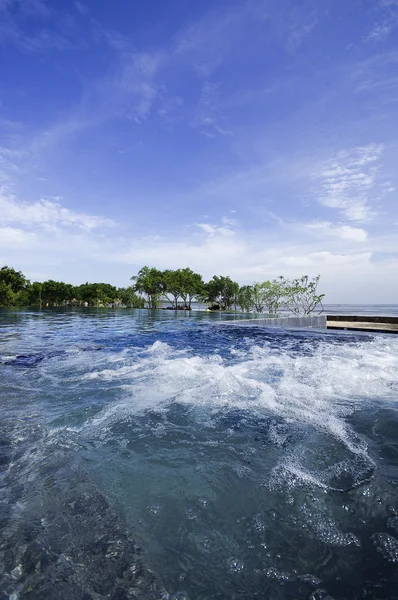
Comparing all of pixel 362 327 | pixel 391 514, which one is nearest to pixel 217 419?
pixel 391 514

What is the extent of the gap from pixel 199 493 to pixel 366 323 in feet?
66.2

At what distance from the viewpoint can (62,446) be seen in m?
3.12

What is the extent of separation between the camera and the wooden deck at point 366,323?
16705mm

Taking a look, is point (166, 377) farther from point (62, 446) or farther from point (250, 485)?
point (250, 485)

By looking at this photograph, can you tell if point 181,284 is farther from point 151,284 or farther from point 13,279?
point 13,279

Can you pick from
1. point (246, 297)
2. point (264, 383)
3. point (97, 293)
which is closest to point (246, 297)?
point (246, 297)

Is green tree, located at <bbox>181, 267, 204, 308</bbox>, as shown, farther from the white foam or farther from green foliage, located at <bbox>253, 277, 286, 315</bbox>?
the white foam

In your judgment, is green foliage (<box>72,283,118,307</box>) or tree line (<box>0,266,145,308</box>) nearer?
tree line (<box>0,266,145,308</box>)

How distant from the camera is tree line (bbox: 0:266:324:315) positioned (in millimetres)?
56469

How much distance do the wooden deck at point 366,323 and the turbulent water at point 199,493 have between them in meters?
13.4

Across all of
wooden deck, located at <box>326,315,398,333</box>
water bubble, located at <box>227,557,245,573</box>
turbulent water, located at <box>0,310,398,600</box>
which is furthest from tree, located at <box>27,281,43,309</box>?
water bubble, located at <box>227,557,245,573</box>

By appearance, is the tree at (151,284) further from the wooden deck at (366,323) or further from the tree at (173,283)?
the wooden deck at (366,323)

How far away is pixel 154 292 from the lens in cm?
6325

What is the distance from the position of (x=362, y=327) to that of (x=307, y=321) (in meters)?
6.80
